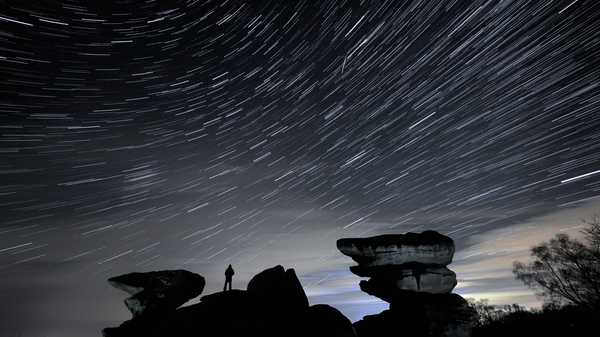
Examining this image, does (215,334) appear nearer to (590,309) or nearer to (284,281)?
(284,281)

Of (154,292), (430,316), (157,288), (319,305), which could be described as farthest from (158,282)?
(430,316)

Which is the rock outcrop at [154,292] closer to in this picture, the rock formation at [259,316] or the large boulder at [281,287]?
the rock formation at [259,316]

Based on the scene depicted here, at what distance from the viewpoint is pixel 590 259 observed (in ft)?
86.0

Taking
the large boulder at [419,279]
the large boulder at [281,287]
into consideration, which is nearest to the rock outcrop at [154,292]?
the large boulder at [281,287]

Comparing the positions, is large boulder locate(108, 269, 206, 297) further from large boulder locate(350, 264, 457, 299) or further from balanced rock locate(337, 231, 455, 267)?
large boulder locate(350, 264, 457, 299)

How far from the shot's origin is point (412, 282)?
1875 centimetres

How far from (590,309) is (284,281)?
102 feet

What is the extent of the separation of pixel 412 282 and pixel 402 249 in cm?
229

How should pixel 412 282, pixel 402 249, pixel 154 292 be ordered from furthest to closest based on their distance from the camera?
pixel 154 292, pixel 402 249, pixel 412 282

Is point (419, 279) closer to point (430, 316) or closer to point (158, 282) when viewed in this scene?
point (430, 316)

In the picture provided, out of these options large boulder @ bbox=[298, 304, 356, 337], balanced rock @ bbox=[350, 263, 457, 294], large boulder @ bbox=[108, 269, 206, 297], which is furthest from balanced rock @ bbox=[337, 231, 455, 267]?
large boulder @ bbox=[108, 269, 206, 297]

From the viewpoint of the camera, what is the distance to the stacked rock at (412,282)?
17.7 metres

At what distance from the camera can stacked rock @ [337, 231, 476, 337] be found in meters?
17.7

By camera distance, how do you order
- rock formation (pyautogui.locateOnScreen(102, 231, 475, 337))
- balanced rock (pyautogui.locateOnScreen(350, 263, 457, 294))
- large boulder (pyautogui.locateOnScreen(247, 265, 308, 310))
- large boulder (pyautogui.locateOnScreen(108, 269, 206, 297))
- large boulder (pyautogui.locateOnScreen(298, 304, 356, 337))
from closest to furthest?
large boulder (pyautogui.locateOnScreen(298, 304, 356, 337)), rock formation (pyautogui.locateOnScreen(102, 231, 475, 337)), large boulder (pyautogui.locateOnScreen(247, 265, 308, 310)), balanced rock (pyautogui.locateOnScreen(350, 263, 457, 294)), large boulder (pyautogui.locateOnScreen(108, 269, 206, 297))
